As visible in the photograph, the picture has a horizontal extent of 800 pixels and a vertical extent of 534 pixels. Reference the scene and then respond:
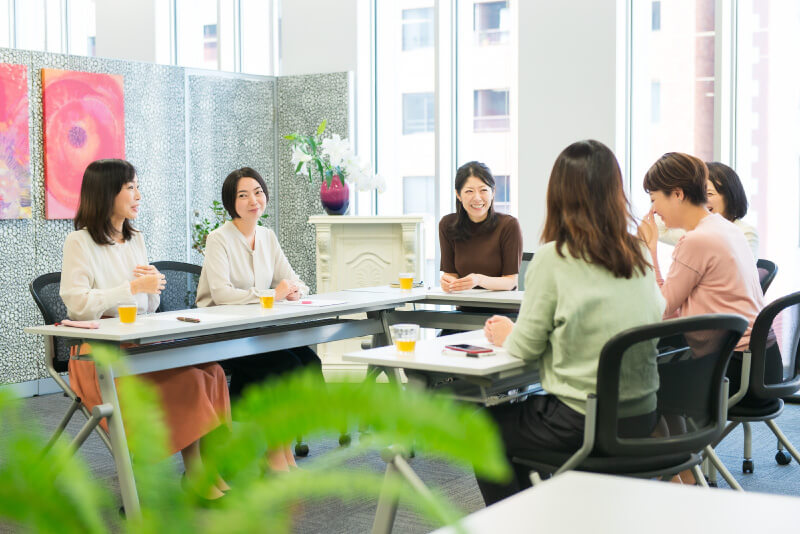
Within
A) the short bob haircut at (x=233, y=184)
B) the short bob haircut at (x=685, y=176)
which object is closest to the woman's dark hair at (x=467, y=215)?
the short bob haircut at (x=233, y=184)

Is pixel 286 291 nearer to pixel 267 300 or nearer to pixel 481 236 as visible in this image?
pixel 267 300

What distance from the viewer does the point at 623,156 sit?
5777mm

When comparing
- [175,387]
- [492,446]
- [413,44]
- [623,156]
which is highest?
[413,44]

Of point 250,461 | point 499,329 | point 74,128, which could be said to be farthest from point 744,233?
point 250,461

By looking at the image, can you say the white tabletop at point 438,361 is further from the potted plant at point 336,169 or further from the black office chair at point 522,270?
the potted plant at point 336,169

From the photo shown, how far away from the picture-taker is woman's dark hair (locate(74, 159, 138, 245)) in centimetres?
358

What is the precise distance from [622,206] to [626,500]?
4.37 feet

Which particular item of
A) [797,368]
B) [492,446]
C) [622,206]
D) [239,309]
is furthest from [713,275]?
[492,446]

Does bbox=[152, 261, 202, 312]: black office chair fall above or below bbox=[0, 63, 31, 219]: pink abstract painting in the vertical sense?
below

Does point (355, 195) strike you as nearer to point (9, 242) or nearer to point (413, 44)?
point (413, 44)

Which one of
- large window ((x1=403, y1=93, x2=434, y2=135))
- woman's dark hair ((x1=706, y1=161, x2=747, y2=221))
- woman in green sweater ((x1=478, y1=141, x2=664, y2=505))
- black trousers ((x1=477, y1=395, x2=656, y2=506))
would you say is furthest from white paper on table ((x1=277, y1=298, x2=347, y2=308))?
large window ((x1=403, y1=93, x2=434, y2=135))

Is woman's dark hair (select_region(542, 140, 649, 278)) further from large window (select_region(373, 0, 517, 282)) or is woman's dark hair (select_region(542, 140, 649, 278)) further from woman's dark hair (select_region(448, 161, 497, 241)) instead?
large window (select_region(373, 0, 517, 282))

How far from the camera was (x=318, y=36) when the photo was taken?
673 centimetres

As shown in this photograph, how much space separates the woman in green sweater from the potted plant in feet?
9.51
